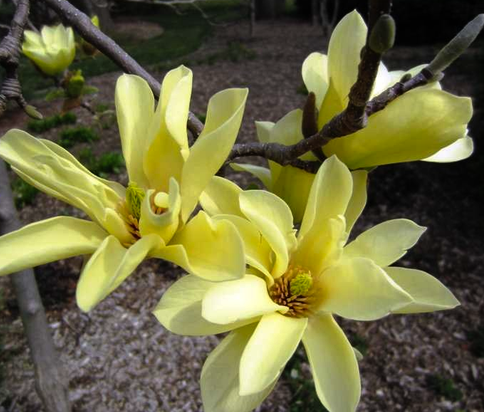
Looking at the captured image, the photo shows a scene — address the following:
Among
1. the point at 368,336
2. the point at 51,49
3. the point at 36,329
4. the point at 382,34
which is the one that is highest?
the point at 382,34

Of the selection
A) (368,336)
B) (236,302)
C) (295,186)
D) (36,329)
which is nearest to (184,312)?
(236,302)

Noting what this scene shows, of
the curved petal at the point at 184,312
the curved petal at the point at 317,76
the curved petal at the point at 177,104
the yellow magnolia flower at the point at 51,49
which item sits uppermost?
the curved petal at the point at 177,104

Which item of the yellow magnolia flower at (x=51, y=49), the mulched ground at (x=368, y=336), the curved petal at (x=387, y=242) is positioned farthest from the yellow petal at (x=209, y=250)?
the mulched ground at (x=368, y=336)

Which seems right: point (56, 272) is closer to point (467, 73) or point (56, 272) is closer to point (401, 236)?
point (401, 236)

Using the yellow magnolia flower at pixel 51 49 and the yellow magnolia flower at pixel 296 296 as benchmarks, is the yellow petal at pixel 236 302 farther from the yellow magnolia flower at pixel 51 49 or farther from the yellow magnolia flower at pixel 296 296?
the yellow magnolia flower at pixel 51 49

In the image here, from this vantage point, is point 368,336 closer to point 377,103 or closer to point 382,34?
point 377,103

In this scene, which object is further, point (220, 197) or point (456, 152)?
point (456, 152)

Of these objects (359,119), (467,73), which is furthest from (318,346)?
(467,73)
